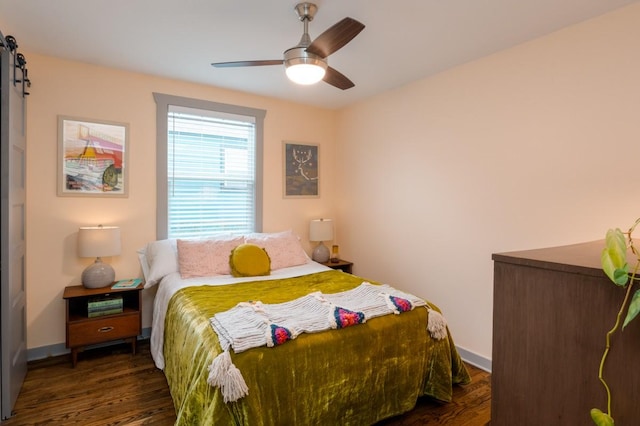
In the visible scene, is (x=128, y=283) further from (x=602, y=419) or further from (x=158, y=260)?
(x=602, y=419)

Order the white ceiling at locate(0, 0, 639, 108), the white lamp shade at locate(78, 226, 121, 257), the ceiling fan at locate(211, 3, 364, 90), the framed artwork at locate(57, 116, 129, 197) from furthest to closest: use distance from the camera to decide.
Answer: the framed artwork at locate(57, 116, 129, 197) < the white lamp shade at locate(78, 226, 121, 257) < the white ceiling at locate(0, 0, 639, 108) < the ceiling fan at locate(211, 3, 364, 90)

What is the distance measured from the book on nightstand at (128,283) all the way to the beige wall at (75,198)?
0.13 m

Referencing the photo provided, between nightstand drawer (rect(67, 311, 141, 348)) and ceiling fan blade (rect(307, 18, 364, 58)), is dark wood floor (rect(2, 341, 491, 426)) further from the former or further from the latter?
ceiling fan blade (rect(307, 18, 364, 58))

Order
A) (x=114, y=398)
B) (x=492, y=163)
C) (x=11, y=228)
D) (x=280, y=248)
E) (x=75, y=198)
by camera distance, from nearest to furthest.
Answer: (x=11, y=228) → (x=114, y=398) → (x=492, y=163) → (x=75, y=198) → (x=280, y=248)

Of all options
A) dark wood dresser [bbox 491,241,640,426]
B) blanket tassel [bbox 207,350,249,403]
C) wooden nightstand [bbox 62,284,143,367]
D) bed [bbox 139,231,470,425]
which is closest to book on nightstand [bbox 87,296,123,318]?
wooden nightstand [bbox 62,284,143,367]

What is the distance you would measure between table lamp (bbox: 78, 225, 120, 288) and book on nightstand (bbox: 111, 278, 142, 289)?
7 centimetres

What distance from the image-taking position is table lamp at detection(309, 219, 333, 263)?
407cm

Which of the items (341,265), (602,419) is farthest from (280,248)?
(602,419)

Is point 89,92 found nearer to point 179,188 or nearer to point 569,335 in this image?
point 179,188

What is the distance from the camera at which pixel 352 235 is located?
13.8ft

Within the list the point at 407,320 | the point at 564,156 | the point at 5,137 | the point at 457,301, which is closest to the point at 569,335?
the point at 407,320

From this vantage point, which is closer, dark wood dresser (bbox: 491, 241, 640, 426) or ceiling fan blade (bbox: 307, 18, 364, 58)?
dark wood dresser (bbox: 491, 241, 640, 426)

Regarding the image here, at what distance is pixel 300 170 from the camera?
4195 mm

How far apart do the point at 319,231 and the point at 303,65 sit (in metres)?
2.34
